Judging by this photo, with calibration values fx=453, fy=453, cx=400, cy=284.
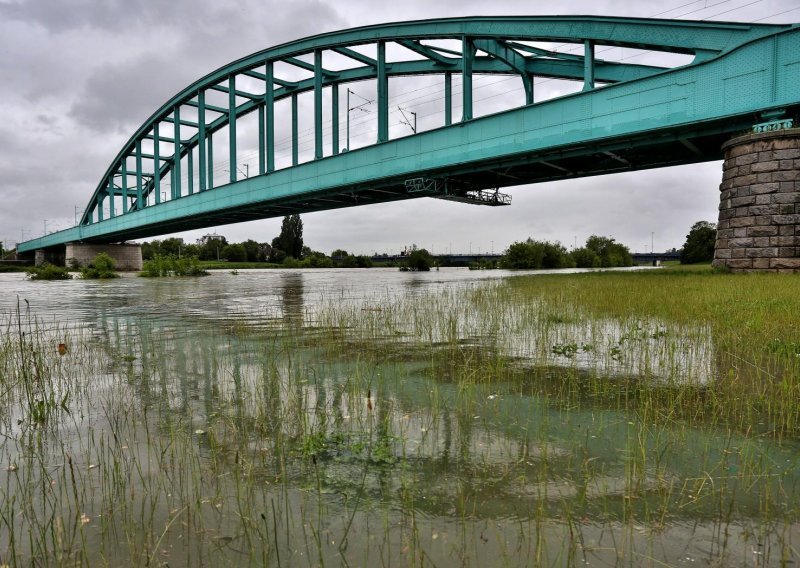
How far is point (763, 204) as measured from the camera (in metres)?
16.1

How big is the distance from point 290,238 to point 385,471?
131974mm

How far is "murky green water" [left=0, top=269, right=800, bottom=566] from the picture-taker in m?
2.00

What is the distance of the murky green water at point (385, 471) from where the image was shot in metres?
2.00

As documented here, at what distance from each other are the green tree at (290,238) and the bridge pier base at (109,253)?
56805 millimetres

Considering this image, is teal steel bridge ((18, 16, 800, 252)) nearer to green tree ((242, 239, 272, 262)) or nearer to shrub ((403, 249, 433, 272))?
shrub ((403, 249, 433, 272))

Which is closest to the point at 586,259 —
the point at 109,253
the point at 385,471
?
the point at 109,253

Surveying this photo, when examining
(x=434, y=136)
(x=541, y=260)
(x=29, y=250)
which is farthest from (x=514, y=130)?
(x=29, y=250)

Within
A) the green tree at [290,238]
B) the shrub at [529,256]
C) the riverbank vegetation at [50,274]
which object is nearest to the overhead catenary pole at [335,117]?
the riverbank vegetation at [50,274]

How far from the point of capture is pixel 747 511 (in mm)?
2225

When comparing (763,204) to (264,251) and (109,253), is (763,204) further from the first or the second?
(264,251)

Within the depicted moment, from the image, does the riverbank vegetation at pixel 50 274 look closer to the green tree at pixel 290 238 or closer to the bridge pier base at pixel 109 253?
the bridge pier base at pixel 109 253

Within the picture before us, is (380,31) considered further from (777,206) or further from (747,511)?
(747,511)

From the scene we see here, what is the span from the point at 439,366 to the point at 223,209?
129 ft

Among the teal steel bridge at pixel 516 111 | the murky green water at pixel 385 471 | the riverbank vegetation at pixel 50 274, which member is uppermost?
the teal steel bridge at pixel 516 111
